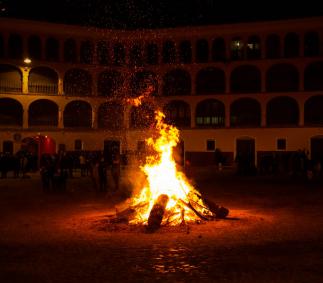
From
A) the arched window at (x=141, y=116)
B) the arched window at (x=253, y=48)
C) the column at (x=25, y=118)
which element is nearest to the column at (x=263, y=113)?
the arched window at (x=253, y=48)

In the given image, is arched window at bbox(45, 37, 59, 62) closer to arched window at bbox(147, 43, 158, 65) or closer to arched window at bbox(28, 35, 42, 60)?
arched window at bbox(28, 35, 42, 60)

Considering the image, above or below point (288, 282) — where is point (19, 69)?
above

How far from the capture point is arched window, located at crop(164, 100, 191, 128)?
53.3 meters

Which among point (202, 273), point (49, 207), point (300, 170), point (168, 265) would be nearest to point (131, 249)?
point (168, 265)

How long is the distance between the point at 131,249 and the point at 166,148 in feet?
22.5

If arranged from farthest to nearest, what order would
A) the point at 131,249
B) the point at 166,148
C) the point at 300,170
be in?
the point at 300,170 → the point at 166,148 → the point at 131,249

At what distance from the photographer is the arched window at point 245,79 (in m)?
51.8

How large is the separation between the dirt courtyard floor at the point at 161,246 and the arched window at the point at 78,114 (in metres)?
33.7

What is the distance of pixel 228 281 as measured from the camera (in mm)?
7871

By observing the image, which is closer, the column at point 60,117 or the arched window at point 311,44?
the arched window at point 311,44

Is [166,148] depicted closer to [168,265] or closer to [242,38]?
[168,265]

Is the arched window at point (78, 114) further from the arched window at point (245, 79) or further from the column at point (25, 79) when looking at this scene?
the arched window at point (245, 79)

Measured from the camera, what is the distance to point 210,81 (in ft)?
175

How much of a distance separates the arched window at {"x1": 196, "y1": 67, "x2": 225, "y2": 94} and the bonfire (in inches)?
1454
